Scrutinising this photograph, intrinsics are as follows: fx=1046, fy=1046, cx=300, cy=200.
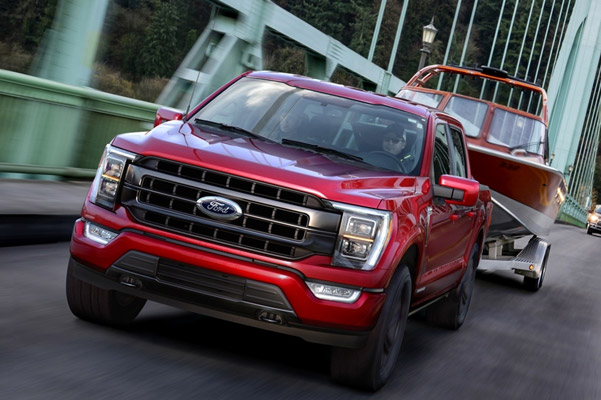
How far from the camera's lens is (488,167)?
467 inches

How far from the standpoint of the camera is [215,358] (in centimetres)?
562

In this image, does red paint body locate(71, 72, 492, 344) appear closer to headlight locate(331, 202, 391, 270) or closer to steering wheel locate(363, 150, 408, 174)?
headlight locate(331, 202, 391, 270)

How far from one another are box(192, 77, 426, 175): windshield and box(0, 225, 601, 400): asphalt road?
123cm

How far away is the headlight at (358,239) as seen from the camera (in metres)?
5.15

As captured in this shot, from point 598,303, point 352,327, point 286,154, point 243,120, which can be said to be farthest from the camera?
point 598,303

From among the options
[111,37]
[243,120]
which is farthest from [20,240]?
[111,37]

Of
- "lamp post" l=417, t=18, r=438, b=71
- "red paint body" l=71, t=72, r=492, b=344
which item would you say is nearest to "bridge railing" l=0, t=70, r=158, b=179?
"red paint body" l=71, t=72, r=492, b=344

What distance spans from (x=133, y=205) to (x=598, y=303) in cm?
894

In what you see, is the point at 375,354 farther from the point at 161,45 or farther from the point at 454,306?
the point at 161,45

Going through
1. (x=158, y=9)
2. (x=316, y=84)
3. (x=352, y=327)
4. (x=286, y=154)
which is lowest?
(x=352, y=327)

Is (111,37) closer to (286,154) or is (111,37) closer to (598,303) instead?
(598,303)

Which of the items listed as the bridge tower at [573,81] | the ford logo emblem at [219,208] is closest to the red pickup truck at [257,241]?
the ford logo emblem at [219,208]

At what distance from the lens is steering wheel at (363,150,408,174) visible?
6195mm

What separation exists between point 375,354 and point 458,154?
9.66 feet
